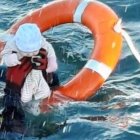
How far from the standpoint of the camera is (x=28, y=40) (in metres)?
5.64

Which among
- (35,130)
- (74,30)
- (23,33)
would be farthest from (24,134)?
(74,30)

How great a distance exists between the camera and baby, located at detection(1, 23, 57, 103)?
5672 mm

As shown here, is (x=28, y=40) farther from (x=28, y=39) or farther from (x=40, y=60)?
(x=40, y=60)

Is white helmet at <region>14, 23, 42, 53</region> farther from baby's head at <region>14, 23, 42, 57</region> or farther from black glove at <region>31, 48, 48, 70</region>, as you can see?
black glove at <region>31, 48, 48, 70</region>

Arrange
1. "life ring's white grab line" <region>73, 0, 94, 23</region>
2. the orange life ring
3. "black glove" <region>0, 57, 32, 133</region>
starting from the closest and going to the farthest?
"black glove" <region>0, 57, 32, 133</region> < the orange life ring < "life ring's white grab line" <region>73, 0, 94, 23</region>

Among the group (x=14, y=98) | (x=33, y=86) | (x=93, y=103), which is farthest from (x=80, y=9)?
(x=14, y=98)

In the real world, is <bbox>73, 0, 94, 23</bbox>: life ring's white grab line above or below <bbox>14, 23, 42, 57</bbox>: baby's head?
above

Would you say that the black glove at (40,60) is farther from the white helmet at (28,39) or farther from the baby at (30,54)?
the white helmet at (28,39)

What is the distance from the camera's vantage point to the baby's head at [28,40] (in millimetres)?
5648

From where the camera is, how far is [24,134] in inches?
227

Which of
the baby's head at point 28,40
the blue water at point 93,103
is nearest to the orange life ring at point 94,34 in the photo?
the blue water at point 93,103

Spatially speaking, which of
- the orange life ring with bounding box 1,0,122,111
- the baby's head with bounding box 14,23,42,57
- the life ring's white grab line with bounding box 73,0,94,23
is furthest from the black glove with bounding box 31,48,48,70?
the life ring's white grab line with bounding box 73,0,94,23

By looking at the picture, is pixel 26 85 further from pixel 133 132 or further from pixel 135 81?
pixel 135 81

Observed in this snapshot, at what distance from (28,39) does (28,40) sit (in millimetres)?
13
